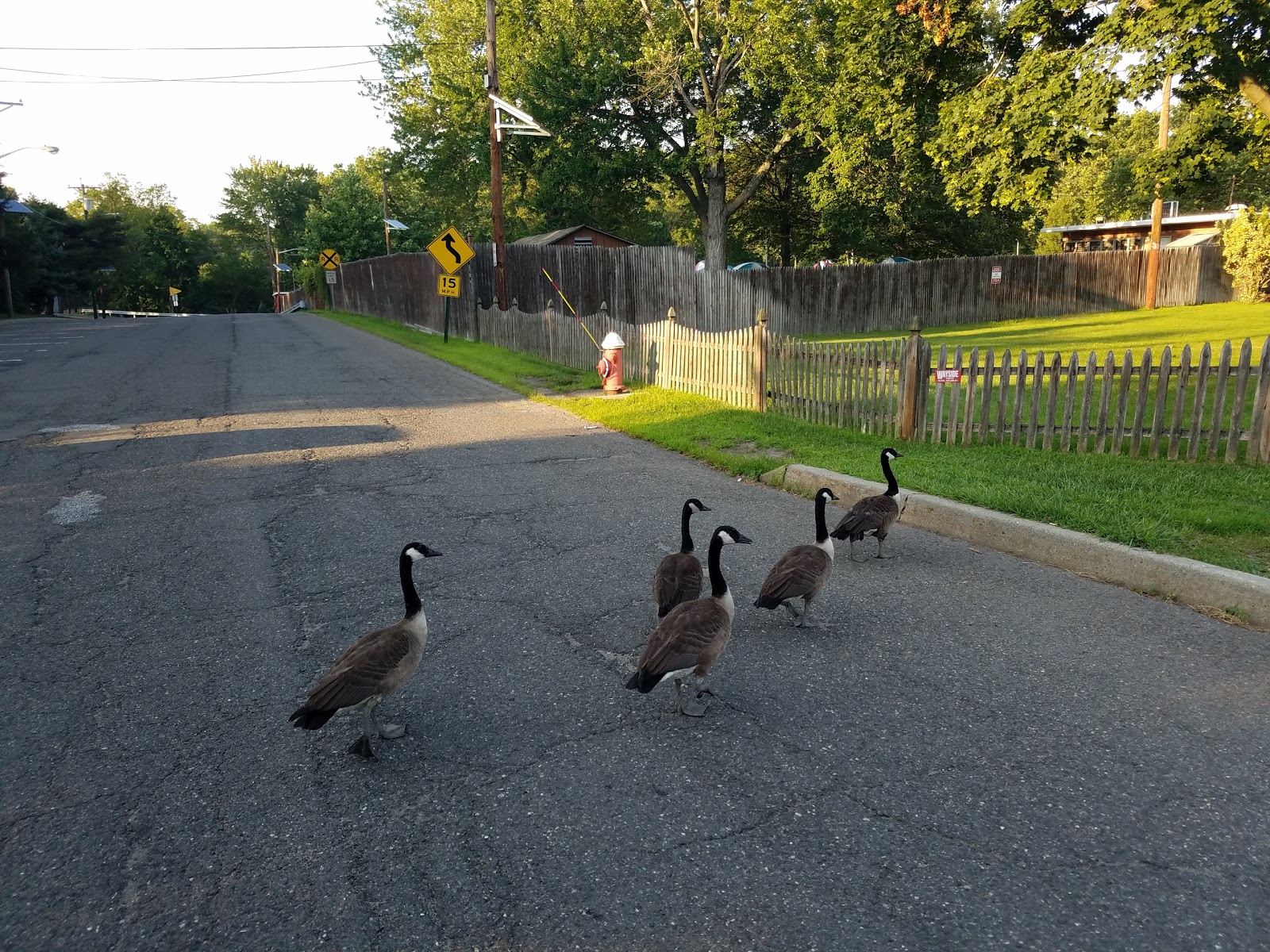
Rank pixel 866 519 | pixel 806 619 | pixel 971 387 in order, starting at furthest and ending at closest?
pixel 971 387, pixel 866 519, pixel 806 619

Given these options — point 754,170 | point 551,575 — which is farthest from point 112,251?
point 551,575

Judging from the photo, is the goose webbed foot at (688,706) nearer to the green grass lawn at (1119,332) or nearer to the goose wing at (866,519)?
the goose wing at (866,519)

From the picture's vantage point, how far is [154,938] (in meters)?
2.90

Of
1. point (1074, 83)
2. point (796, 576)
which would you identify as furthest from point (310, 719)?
point (1074, 83)

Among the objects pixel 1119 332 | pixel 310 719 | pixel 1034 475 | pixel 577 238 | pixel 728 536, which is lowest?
pixel 310 719

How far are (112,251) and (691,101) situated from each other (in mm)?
50526

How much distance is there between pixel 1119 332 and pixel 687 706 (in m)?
24.9

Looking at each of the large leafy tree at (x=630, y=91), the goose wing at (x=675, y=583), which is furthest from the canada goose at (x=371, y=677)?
the large leafy tree at (x=630, y=91)

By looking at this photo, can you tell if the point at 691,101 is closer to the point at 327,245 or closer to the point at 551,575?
the point at 551,575

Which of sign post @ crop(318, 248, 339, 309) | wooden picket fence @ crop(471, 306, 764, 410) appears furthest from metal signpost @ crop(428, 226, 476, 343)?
sign post @ crop(318, 248, 339, 309)

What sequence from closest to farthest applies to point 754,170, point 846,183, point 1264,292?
point 846,183, point 1264,292, point 754,170

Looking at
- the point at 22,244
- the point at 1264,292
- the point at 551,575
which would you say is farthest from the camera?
the point at 22,244

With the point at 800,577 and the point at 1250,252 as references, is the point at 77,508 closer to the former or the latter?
the point at 800,577

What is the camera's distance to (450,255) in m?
23.9
